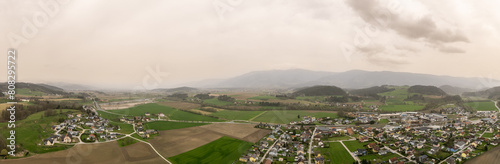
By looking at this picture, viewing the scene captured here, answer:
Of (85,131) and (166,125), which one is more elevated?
(85,131)

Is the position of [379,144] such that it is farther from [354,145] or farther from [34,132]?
[34,132]

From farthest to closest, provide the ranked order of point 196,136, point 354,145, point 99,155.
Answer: point 196,136
point 354,145
point 99,155

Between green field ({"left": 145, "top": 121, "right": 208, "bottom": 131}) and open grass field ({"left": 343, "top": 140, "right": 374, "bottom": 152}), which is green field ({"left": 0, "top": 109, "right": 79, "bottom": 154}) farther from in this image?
open grass field ({"left": 343, "top": 140, "right": 374, "bottom": 152})

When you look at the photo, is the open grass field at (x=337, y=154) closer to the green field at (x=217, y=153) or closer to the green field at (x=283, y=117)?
the green field at (x=217, y=153)

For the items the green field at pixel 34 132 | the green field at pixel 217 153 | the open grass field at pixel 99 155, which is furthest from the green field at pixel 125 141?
the green field at pixel 217 153

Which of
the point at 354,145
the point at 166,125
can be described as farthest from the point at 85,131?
the point at 354,145

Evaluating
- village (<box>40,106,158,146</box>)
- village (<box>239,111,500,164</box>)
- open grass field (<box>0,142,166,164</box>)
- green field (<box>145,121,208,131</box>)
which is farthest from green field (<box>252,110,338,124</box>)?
open grass field (<box>0,142,166,164</box>)
